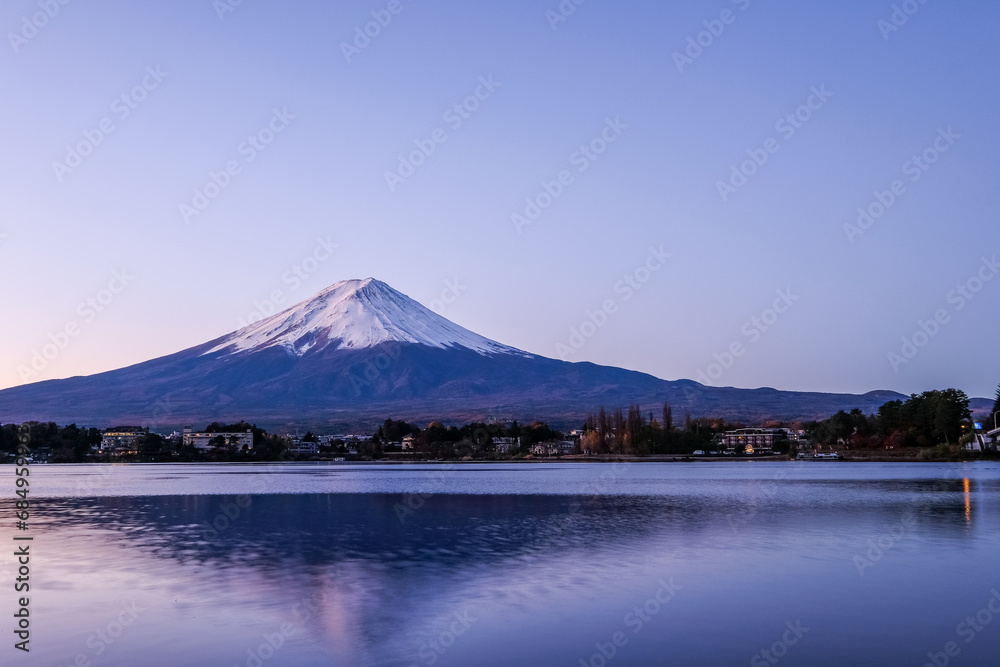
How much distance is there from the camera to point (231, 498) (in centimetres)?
3991

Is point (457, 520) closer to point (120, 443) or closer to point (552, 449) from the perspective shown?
point (552, 449)

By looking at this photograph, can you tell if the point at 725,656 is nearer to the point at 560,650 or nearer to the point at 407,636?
the point at 560,650

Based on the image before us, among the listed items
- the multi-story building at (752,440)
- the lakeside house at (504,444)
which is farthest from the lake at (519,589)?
the multi-story building at (752,440)

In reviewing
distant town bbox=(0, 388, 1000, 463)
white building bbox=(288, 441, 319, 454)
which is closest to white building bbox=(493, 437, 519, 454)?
distant town bbox=(0, 388, 1000, 463)

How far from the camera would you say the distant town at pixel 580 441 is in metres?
98.1

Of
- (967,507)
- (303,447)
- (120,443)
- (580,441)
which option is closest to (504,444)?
(580,441)

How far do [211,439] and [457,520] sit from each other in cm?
12667

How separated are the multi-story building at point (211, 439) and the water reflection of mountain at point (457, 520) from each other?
350 feet

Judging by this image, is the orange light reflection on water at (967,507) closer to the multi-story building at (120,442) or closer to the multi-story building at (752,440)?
the multi-story building at (752,440)

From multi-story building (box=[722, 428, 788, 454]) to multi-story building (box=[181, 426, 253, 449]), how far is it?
7039cm

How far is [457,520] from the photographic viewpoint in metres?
27.0

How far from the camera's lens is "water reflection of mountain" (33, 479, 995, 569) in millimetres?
19766

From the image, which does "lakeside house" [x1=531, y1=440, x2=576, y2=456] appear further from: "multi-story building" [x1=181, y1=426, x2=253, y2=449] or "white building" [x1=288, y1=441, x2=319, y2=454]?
"multi-story building" [x1=181, y1=426, x2=253, y2=449]

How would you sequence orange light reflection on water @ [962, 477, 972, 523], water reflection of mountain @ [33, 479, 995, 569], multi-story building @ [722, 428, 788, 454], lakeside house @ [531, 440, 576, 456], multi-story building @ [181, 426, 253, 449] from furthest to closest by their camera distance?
multi-story building @ [722, 428, 788, 454] → lakeside house @ [531, 440, 576, 456] → multi-story building @ [181, 426, 253, 449] → orange light reflection on water @ [962, 477, 972, 523] → water reflection of mountain @ [33, 479, 995, 569]
